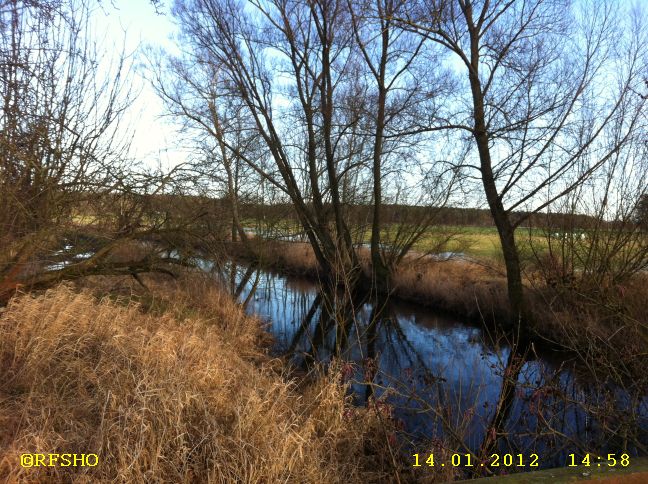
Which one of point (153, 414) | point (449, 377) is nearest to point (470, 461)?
point (153, 414)

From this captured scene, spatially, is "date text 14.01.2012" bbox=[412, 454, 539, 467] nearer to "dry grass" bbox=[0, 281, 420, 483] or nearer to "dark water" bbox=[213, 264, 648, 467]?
"dark water" bbox=[213, 264, 648, 467]

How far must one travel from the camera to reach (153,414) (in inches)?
134

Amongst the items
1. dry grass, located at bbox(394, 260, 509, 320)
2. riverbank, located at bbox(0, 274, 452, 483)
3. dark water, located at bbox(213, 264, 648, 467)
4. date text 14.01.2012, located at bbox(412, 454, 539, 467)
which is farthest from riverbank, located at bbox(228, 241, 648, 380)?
riverbank, located at bbox(0, 274, 452, 483)

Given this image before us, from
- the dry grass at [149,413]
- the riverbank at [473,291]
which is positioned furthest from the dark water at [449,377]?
the dry grass at [149,413]

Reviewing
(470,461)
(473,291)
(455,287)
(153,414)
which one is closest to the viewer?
(153,414)

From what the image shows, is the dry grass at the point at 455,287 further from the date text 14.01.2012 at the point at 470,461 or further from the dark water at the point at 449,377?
the date text 14.01.2012 at the point at 470,461

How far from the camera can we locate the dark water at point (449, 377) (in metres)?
3.99

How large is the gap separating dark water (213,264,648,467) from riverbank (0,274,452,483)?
58 cm

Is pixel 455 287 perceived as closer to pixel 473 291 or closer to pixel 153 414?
pixel 473 291

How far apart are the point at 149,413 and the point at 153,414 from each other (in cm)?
5

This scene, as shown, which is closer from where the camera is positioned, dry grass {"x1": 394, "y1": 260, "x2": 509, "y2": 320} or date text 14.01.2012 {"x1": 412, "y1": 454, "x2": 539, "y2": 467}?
date text 14.01.2012 {"x1": 412, "y1": 454, "x2": 539, "y2": 467}

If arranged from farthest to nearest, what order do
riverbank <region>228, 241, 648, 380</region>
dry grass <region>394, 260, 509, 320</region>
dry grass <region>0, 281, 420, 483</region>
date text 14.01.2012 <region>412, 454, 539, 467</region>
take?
dry grass <region>394, 260, 509, 320</region> < riverbank <region>228, 241, 648, 380</region> < date text 14.01.2012 <region>412, 454, 539, 467</region> < dry grass <region>0, 281, 420, 483</region>

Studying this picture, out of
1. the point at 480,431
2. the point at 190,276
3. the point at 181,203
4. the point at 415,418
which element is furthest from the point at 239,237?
the point at 480,431

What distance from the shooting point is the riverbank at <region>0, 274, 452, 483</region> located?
3.10 metres
